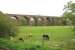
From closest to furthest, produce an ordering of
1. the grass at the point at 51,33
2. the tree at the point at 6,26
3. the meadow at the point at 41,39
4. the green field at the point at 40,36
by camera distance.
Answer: the meadow at the point at 41,39
the green field at the point at 40,36
the tree at the point at 6,26
the grass at the point at 51,33

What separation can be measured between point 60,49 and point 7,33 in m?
6.81

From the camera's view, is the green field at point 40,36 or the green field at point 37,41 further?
the green field at point 40,36

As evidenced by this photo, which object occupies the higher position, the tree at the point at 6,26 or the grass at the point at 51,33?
the tree at the point at 6,26

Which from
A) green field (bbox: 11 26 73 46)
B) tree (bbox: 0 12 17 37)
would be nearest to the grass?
green field (bbox: 11 26 73 46)

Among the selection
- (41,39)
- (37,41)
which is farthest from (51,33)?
(37,41)

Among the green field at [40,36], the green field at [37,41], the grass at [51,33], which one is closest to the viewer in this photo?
the green field at [37,41]

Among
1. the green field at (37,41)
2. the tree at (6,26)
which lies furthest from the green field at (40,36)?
the tree at (6,26)

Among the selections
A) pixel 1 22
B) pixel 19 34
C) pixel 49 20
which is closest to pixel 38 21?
pixel 49 20

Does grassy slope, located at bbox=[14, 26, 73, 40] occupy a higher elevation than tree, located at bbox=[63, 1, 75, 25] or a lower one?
lower

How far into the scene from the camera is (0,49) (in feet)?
48.4

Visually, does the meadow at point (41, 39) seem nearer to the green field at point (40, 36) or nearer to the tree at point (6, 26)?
the green field at point (40, 36)

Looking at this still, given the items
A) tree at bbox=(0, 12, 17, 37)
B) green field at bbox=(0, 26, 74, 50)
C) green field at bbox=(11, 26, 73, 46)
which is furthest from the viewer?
tree at bbox=(0, 12, 17, 37)

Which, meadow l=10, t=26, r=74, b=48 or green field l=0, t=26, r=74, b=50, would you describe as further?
meadow l=10, t=26, r=74, b=48

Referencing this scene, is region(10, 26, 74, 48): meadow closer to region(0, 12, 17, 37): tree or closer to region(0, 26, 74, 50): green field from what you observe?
region(0, 26, 74, 50): green field
